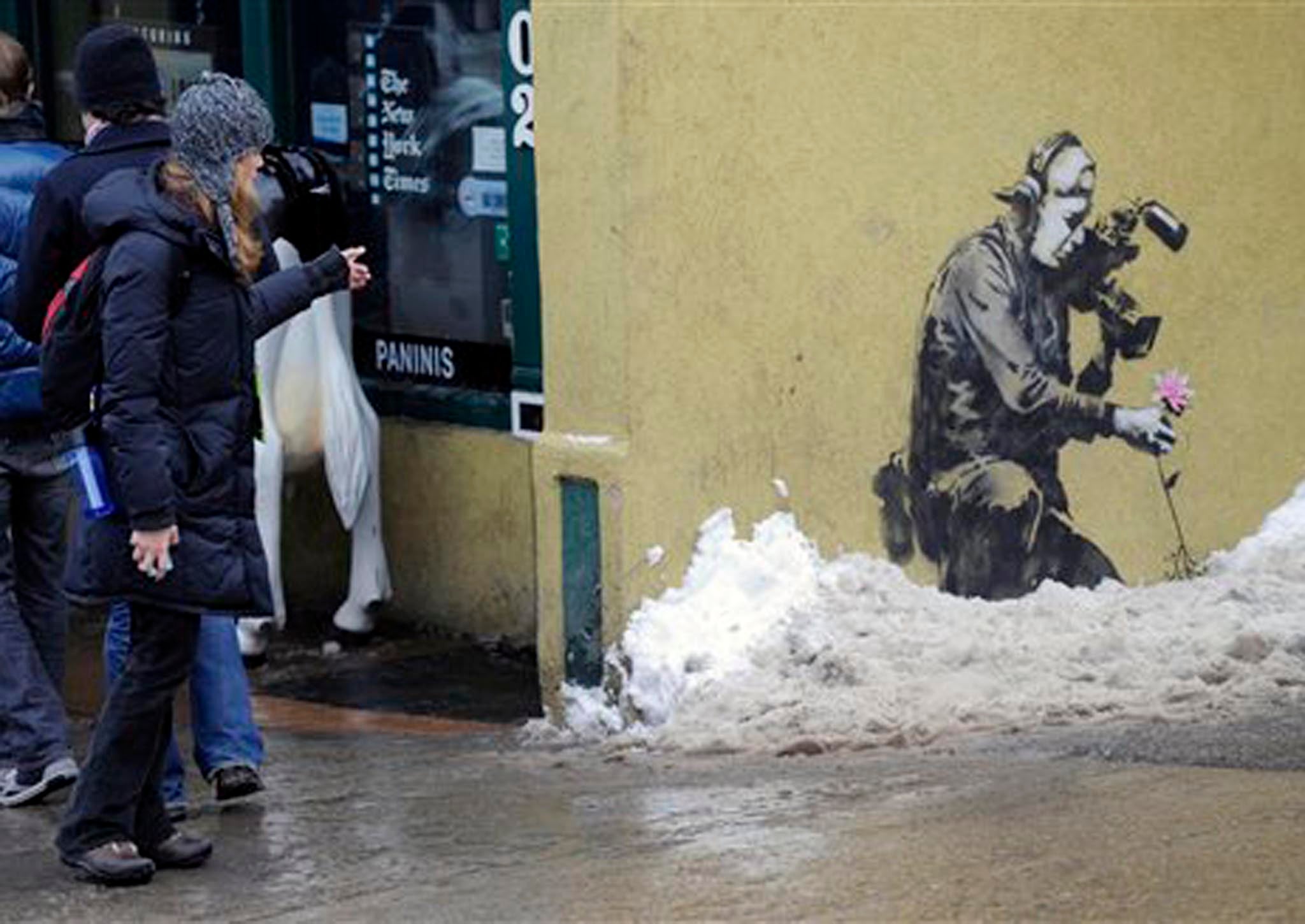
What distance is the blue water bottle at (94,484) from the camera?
6262mm

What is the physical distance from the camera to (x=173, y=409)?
6.27m

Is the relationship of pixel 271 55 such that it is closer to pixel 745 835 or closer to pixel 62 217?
pixel 62 217

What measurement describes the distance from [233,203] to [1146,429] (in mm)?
3283

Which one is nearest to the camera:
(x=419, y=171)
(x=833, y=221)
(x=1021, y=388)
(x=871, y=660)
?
(x=871, y=660)

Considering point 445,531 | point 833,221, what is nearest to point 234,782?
point 833,221

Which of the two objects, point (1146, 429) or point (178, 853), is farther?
point (1146, 429)

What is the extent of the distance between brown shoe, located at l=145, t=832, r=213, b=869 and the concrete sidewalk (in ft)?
→ 0.10

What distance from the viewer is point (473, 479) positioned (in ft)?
30.8

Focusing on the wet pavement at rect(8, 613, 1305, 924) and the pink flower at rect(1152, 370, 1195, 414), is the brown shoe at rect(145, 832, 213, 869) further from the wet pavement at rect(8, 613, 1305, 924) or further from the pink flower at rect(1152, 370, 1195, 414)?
the pink flower at rect(1152, 370, 1195, 414)

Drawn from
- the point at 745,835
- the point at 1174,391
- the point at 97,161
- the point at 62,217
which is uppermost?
the point at 97,161

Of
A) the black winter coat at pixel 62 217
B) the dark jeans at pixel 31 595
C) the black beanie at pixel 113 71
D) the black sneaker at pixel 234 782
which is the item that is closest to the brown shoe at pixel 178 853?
the black sneaker at pixel 234 782

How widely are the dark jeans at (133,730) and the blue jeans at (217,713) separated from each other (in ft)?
2.11

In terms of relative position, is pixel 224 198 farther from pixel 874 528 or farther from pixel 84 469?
pixel 874 528

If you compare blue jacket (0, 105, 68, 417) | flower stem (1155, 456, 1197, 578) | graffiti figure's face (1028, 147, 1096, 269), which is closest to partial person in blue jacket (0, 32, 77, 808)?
blue jacket (0, 105, 68, 417)
